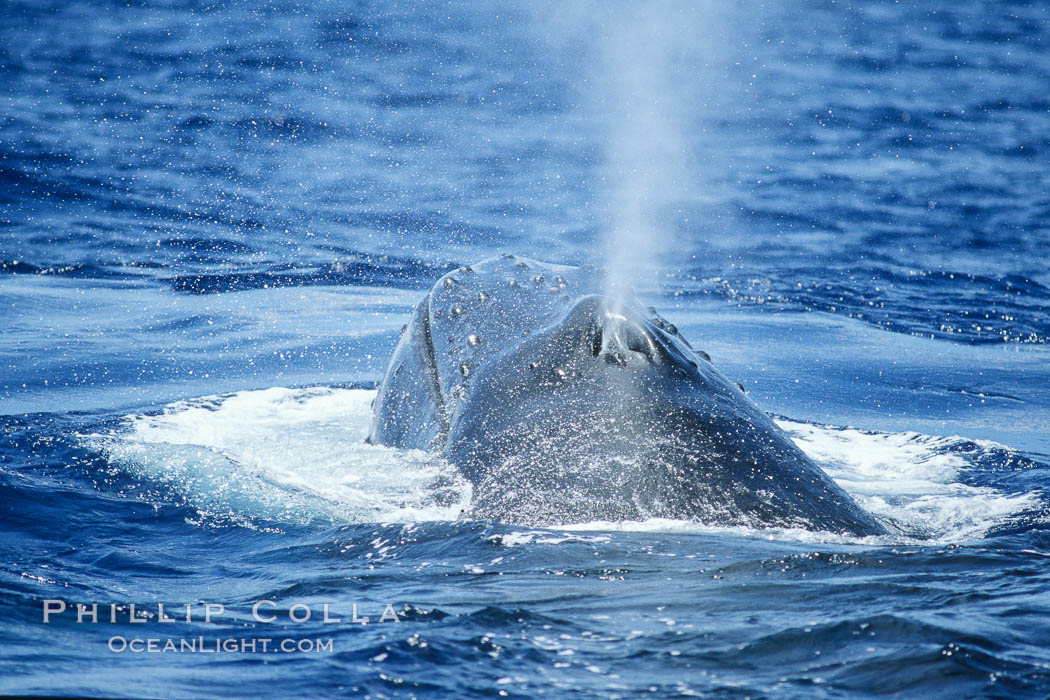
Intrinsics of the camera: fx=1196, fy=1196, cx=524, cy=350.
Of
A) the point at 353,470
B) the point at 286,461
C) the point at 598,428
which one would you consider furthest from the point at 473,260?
the point at 598,428

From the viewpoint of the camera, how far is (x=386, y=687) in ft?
11.3

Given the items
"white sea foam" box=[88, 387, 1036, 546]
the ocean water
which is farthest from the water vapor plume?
"white sea foam" box=[88, 387, 1036, 546]

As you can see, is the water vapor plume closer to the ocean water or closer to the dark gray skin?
the ocean water

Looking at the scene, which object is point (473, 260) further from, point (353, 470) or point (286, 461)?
point (353, 470)

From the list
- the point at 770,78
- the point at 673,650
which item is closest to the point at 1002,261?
the point at 770,78

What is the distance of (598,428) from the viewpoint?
16.2 ft

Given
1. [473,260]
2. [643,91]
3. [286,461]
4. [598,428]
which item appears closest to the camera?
[598,428]

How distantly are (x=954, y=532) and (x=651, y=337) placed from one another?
5.24 ft

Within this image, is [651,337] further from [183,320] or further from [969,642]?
[183,320]

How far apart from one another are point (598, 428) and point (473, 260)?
38.9 feet

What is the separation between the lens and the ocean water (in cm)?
375

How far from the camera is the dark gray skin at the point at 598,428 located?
4660mm

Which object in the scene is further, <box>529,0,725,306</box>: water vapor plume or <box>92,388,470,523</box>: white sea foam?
<box>529,0,725,306</box>: water vapor plume

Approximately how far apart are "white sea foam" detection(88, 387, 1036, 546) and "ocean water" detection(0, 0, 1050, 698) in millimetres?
32
